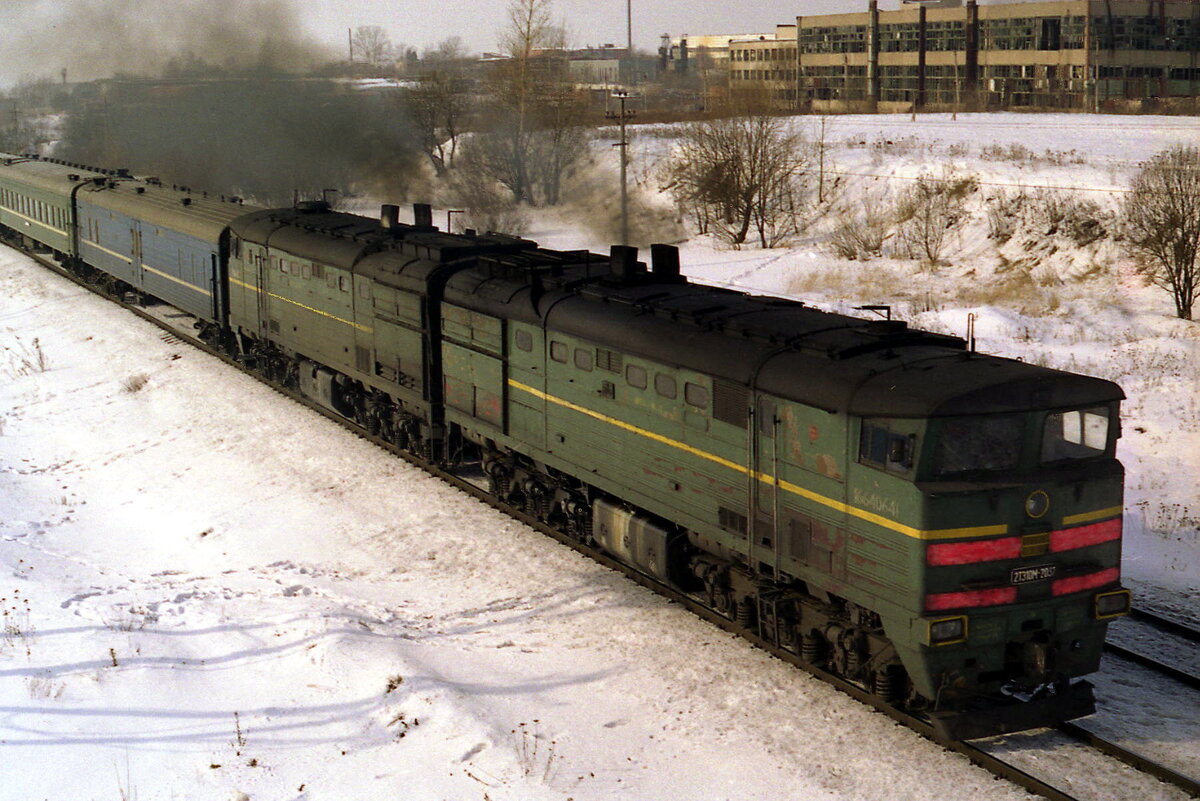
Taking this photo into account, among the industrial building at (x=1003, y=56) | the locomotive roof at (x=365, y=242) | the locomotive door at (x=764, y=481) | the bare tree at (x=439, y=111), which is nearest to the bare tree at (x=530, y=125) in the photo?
the bare tree at (x=439, y=111)

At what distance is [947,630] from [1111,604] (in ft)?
6.88

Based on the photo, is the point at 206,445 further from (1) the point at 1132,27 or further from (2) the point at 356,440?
(1) the point at 1132,27

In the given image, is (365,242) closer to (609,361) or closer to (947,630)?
(609,361)

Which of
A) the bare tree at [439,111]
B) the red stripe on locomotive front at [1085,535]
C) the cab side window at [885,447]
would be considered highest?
the bare tree at [439,111]

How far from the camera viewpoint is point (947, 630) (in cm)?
1195

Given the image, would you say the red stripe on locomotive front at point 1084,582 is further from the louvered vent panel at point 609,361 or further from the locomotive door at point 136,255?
the locomotive door at point 136,255

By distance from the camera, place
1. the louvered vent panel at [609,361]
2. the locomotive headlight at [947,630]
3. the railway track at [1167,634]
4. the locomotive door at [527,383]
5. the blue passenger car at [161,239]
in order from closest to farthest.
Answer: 1. the locomotive headlight at [947,630]
2. the railway track at [1167,634]
3. the louvered vent panel at [609,361]
4. the locomotive door at [527,383]
5. the blue passenger car at [161,239]

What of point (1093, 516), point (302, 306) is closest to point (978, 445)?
point (1093, 516)

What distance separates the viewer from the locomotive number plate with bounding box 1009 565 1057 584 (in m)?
12.1

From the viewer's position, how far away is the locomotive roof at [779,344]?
11898 mm

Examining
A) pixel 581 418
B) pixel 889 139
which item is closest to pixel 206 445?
pixel 581 418

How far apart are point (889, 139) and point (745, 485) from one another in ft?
200

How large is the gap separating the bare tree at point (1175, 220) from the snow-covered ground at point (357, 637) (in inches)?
186

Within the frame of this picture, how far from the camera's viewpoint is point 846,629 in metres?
13.5
